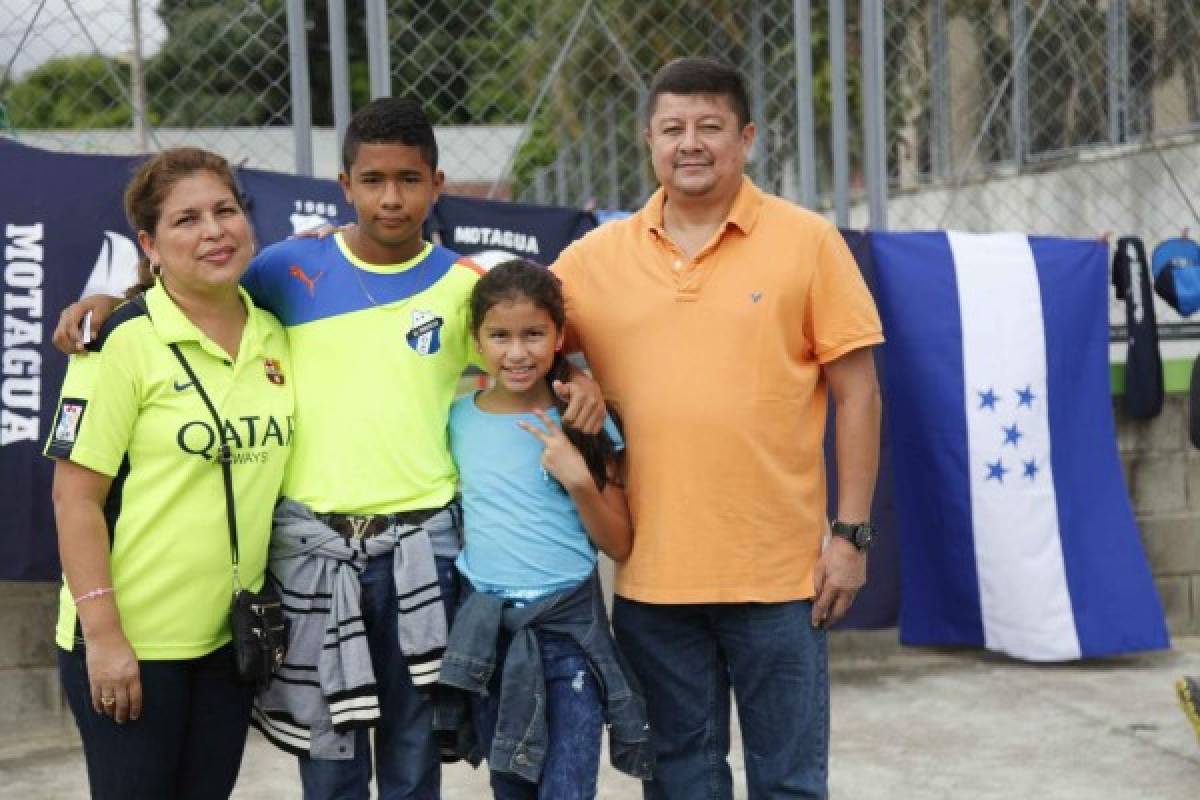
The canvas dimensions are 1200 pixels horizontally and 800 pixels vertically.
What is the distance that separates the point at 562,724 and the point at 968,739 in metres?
2.64

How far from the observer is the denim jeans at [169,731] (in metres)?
2.72

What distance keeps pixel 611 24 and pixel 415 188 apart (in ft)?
12.1

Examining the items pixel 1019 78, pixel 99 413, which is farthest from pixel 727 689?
pixel 1019 78

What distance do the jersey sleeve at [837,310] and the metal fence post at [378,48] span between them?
2835 mm

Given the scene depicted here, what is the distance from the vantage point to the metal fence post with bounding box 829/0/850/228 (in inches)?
242

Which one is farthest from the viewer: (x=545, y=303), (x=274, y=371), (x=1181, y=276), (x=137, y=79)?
(x=1181, y=276)

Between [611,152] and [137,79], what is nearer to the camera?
[137,79]

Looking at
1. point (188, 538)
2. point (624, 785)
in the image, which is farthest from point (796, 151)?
point (188, 538)

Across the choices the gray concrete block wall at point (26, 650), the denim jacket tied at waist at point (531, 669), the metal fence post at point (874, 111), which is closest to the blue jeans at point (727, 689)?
the denim jacket tied at waist at point (531, 669)

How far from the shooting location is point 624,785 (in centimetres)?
475

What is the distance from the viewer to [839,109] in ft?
20.3

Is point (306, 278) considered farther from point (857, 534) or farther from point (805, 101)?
point (805, 101)

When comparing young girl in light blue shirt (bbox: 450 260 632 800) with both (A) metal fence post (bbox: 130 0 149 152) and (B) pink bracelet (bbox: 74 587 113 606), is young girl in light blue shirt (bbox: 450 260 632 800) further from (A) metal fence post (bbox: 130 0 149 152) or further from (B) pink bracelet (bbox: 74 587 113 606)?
(A) metal fence post (bbox: 130 0 149 152)

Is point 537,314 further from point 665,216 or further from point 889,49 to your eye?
point 889,49
